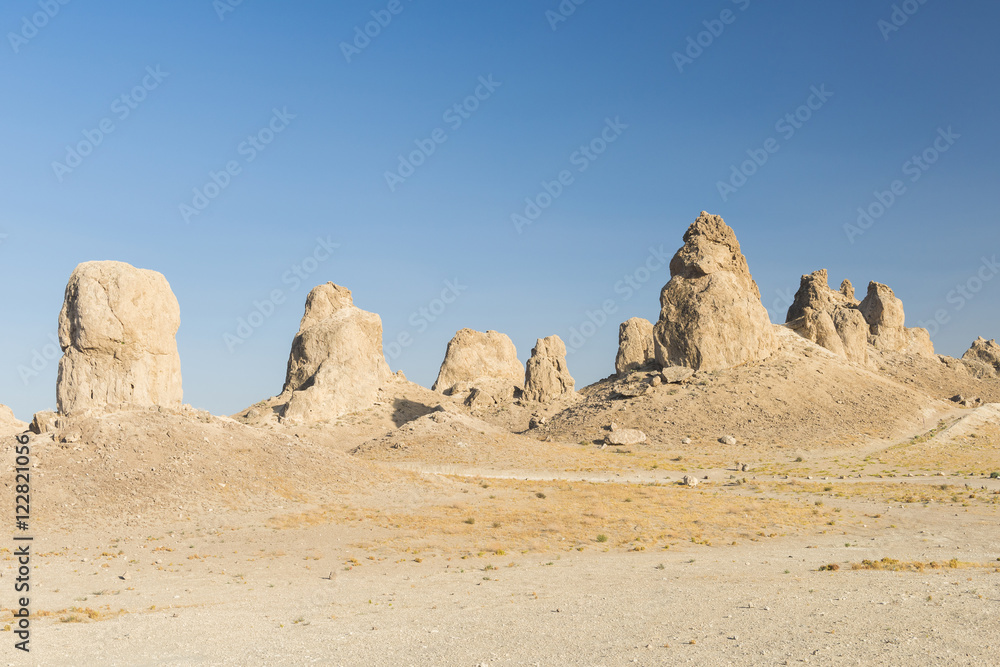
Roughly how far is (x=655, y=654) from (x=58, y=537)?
18.6 metres

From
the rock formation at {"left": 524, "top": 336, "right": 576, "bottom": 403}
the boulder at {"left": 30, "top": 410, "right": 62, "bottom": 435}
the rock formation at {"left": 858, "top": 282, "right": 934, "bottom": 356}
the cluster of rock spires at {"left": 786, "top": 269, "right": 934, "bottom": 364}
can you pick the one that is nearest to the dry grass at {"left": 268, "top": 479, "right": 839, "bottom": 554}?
the boulder at {"left": 30, "top": 410, "right": 62, "bottom": 435}

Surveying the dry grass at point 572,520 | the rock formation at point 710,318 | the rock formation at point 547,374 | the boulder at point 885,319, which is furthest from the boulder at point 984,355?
the dry grass at point 572,520

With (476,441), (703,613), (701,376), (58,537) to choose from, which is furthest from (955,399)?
(58,537)

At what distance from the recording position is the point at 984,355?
89.7 m

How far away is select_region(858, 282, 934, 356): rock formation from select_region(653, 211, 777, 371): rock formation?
3240cm

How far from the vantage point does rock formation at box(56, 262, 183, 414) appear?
29828 millimetres

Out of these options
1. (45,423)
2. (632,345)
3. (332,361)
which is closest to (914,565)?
(45,423)

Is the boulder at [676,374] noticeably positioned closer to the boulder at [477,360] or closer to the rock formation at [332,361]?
the boulder at [477,360]

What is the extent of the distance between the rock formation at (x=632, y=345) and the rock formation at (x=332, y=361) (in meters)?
20.8

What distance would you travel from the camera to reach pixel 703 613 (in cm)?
1286

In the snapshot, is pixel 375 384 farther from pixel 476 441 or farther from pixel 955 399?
pixel 955 399

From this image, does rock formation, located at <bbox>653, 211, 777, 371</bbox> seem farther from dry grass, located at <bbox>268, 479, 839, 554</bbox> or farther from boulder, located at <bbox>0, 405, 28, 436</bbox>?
boulder, located at <bbox>0, 405, 28, 436</bbox>

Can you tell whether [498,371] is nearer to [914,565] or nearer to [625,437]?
[625,437]

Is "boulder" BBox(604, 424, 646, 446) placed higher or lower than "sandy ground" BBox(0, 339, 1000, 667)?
higher
